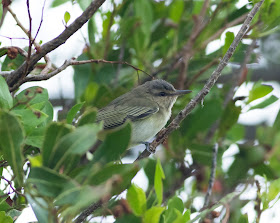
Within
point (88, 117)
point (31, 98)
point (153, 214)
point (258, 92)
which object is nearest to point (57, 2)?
point (31, 98)

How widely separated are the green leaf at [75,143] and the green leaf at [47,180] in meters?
0.08

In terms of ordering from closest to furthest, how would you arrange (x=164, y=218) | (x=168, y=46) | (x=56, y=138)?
(x=56, y=138) < (x=164, y=218) < (x=168, y=46)

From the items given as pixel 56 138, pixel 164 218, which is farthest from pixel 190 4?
pixel 56 138

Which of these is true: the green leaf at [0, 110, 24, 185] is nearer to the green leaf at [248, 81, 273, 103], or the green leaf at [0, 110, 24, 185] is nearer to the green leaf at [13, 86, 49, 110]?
the green leaf at [13, 86, 49, 110]

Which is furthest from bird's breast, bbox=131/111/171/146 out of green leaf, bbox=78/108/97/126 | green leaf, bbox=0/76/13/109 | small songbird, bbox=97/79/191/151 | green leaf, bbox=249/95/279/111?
green leaf, bbox=78/108/97/126

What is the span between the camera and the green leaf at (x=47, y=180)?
→ 4.80ft

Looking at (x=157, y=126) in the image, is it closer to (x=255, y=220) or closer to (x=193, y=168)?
(x=193, y=168)

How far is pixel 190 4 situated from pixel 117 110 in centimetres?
106

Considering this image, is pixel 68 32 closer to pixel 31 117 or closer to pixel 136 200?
pixel 31 117

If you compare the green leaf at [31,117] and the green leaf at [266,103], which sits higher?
the green leaf at [31,117]

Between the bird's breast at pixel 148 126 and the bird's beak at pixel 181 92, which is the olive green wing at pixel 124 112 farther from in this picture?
the bird's beak at pixel 181 92

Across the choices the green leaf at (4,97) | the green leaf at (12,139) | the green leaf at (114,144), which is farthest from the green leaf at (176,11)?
the green leaf at (12,139)

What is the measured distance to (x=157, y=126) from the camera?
14.8ft

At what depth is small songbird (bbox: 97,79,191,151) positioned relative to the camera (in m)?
4.27
